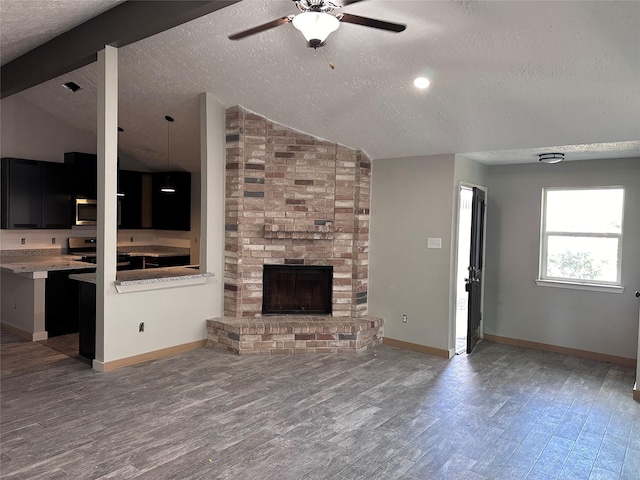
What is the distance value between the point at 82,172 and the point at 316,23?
5.45m

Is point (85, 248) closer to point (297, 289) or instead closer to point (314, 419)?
point (297, 289)

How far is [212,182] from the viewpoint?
5180 millimetres

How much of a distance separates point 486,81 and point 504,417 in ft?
8.64

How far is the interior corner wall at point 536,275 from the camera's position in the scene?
5012 millimetres

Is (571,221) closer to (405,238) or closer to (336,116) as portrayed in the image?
(405,238)

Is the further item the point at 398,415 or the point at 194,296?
the point at 194,296

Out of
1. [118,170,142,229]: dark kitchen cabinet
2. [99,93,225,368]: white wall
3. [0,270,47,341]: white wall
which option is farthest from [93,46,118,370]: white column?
[118,170,142,229]: dark kitchen cabinet

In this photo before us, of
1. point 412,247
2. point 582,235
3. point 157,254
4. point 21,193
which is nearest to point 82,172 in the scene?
point 21,193

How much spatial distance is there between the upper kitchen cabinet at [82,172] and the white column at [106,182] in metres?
2.73

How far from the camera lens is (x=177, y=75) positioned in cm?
471

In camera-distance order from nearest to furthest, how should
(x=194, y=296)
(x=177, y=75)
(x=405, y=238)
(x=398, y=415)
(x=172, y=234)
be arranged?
(x=398, y=415) → (x=177, y=75) → (x=194, y=296) → (x=405, y=238) → (x=172, y=234)

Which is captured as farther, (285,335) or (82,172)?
(82,172)

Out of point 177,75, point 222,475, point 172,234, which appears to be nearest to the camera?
point 222,475

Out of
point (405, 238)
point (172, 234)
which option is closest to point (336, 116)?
point (405, 238)
